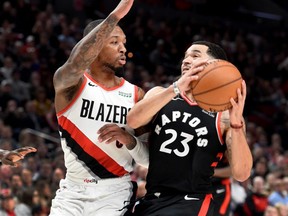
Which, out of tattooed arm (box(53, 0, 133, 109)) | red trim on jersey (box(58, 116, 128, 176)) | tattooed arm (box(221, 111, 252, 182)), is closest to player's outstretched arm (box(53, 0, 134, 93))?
tattooed arm (box(53, 0, 133, 109))

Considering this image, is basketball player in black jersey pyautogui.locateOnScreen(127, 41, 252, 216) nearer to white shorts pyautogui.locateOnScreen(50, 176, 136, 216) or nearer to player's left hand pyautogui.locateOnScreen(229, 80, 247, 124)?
player's left hand pyautogui.locateOnScreen(229, 80, 247, 124)

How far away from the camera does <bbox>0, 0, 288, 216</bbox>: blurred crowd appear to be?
11.3 m

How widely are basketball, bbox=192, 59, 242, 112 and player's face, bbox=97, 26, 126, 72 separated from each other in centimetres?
93

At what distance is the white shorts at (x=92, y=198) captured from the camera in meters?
5.23

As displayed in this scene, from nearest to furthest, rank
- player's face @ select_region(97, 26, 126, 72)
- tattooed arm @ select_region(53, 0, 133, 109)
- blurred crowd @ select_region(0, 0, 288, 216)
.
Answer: tattooed arm @ select_region(53, 0, 133, 109) → player's face @ select_region(97, 26, 126, 72) → blurred crowd @ select_region(0, 0, 288, 216)

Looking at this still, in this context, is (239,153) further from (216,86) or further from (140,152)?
(140,152)

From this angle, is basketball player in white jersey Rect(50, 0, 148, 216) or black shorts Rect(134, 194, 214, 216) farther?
basketball player in white jersey Rect(50, 0, 148, 216)

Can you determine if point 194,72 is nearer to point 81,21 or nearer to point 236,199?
point 236,199

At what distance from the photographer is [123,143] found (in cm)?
526

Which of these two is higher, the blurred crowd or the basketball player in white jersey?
the basketball player in white jersey

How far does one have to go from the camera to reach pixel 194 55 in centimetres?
524

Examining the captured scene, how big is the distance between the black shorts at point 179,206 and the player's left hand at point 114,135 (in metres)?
0.47

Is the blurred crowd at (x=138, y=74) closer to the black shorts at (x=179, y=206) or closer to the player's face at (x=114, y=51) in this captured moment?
the player's face at (x=114, y=51)

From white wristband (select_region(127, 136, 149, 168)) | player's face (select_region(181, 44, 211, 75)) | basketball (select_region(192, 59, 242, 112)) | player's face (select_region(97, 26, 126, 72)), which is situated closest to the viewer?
basketball (select_region(192, 59, 242, 112))
